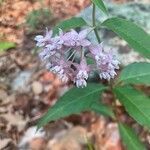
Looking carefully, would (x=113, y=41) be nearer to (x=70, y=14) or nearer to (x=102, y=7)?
(x=70, y=14)

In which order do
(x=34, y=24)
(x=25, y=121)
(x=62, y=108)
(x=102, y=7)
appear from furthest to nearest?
(x=34, y=24), (x=25, y=121), (x=62, y=108), (x=102, y=7)

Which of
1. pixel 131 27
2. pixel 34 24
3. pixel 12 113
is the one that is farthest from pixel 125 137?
pixel 34 24

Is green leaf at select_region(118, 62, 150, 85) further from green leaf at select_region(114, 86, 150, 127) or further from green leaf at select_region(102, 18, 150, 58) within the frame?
green leaf at select_region(102, 18, 150, 58)

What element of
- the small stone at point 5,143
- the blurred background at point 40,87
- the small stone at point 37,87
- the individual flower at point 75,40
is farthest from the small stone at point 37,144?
the individual flower at point 75,40

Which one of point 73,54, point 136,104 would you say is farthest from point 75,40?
point 136,104

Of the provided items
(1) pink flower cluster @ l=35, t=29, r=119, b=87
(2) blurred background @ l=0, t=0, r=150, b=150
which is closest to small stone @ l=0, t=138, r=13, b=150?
(2) blurred background @ l=0, t=0, r=150, b=150

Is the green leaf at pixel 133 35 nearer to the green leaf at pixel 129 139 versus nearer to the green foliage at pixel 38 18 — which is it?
the green leaf at pixel 129 139
